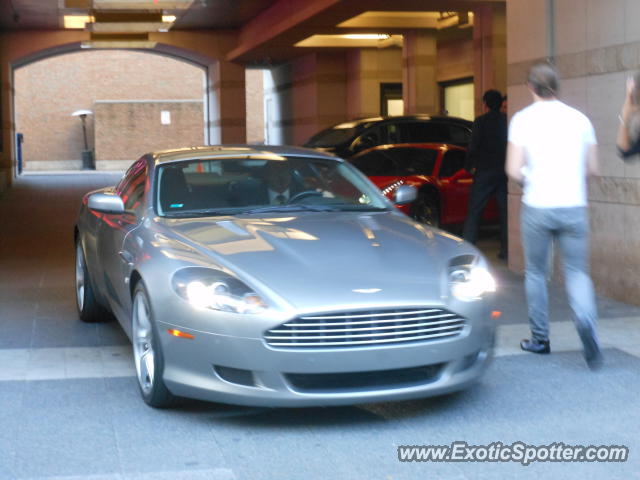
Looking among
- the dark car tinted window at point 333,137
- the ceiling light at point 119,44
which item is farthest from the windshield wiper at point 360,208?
the ceiling light at point 119,44

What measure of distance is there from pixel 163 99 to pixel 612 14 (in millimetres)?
42981

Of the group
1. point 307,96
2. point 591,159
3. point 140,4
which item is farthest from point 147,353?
point 307,96

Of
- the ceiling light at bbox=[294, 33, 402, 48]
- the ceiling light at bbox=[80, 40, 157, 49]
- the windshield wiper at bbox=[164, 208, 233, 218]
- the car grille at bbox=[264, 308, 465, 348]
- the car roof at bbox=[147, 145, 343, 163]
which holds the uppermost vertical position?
the ceiling light at bbox=[80, 40, 157, 49]

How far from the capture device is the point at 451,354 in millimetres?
5160

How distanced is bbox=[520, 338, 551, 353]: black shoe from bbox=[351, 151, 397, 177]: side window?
22.8 ft

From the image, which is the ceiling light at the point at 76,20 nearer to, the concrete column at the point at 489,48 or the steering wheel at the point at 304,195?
the concrete column at the point at 489,48

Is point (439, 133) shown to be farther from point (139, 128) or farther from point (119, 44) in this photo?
point (139, 128)

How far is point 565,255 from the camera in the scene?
6.39 m

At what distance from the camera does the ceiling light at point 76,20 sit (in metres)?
26.6

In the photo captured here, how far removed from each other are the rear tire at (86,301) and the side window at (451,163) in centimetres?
658

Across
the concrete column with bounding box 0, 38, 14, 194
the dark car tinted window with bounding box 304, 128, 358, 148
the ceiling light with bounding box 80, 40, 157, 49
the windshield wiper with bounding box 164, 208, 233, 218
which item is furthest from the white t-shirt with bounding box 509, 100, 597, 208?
the concrete column with bounding box 0, 38, 14, 194

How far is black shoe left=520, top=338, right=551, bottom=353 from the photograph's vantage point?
677 cm

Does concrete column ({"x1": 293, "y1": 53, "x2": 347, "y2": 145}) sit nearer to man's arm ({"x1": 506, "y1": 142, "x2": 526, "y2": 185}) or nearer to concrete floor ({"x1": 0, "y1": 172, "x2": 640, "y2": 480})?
concrete floor ({"x1": 0, "y1": 172, "x2": 640, "y2": 480})

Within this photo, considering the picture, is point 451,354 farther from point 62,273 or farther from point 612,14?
point 62,273
